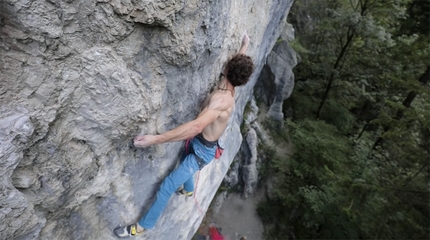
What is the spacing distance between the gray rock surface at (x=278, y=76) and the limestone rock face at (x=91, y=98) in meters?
11.3

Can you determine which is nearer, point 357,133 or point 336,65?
point 336,65

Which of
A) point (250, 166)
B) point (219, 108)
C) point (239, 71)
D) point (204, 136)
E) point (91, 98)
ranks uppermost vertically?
point (239, 71)

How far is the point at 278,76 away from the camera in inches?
580

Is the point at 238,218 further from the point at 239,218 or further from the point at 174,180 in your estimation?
the point at 174,180

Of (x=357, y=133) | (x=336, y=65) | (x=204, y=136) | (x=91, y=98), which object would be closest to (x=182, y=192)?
(x=204, y=136)

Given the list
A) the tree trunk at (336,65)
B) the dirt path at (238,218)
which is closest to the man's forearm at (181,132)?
Answer: the dirt path at (238,218)

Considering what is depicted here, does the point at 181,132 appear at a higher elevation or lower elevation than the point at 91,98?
lower

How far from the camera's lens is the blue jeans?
3922 millimetres

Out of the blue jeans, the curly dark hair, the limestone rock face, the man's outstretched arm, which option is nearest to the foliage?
the blue jeans

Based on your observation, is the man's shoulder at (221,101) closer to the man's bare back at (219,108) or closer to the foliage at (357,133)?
the man's bare back at (219,108)

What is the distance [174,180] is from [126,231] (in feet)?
3.14

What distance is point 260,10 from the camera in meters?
5.35

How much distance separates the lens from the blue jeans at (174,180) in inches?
154

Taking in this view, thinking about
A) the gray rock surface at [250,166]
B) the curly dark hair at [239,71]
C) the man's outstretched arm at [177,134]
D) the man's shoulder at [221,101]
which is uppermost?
the curly dark hair at [239,71]
